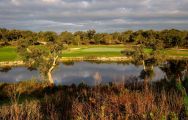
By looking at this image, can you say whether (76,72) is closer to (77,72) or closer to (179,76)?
(77,72)

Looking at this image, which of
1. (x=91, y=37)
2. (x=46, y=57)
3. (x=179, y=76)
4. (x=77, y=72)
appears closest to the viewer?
(x=179, y=76)

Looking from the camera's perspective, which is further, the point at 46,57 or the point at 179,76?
the point at 46,57

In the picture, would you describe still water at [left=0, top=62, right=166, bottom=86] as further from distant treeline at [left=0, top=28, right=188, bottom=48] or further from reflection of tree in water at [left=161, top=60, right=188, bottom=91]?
distant treeline at [left=0, top=28, right=188, bottom=48]

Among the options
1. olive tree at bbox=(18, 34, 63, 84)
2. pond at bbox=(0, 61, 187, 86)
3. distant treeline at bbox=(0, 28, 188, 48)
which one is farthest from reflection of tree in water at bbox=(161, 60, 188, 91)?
distant treeline at bbox=(0, 28, 188, 48)

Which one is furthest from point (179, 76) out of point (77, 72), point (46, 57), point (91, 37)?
point (91, 37)

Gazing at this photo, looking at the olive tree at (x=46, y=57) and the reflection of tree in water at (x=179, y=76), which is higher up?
the reflection of tree in water at (x=179, y=76)

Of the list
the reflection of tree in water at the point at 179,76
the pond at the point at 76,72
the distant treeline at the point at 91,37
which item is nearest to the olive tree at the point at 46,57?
the pond at the point at 76,72

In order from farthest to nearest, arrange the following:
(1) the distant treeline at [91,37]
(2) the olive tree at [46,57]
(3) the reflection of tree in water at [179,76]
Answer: (1) the distant treeline at [91,37] → (2) the olive tree at [46,57] → (3) the reflection of tree in water at [179,76]

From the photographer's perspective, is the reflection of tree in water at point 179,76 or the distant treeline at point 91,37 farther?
the distant treeline at point 91,37

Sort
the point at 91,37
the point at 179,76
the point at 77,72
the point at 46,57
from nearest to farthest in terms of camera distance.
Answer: the point at 179,76 → the point at 46,57 → the point at 77,72 → the point at 91,37

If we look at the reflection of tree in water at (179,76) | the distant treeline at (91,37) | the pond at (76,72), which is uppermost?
the reflection of tree in water at (179,76)

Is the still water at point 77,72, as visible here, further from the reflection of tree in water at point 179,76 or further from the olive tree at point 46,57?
the reflection of tree in water at point 179,76

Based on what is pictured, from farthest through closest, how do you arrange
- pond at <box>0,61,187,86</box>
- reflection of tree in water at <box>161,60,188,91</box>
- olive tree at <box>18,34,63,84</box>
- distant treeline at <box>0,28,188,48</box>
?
distant treeline at <box>0,28,188,48</box> < pond at <box>0,61,187,86</box> < olive tree at <box>18,34,63,84</box> < reflection of tree in water at <box>161,60,188,91</box>

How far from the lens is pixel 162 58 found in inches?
2405
